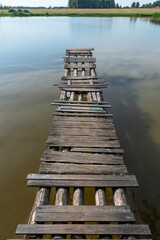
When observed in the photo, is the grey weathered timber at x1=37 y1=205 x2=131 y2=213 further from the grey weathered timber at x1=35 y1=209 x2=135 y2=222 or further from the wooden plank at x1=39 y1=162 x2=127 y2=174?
the wooden plank at x1=39 y1=162 x2=127 y2=174

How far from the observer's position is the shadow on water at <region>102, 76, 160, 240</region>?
17.3ft

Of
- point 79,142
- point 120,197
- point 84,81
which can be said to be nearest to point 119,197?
point 120,197

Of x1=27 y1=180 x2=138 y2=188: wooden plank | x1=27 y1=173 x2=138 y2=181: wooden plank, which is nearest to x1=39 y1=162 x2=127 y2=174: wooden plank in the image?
x1=27 y1=173 x2=138 y2=181: wooden plank

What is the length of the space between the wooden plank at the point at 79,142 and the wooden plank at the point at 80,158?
0.42 metres

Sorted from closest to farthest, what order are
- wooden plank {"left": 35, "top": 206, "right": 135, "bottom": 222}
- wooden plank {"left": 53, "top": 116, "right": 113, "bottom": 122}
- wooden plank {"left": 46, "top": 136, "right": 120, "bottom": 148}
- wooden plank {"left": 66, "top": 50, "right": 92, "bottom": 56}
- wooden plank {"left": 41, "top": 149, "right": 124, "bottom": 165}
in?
wooden plank {"left": 35, "top": 206, "right": 135, "bottom": 222}, wooden plank {"left": 41, "top": 149, "right": 124, "bottom": 165}, wooden plank {"left": 46, "top": 136, "right": 120, "bottom": 148}, wooden plank {"left": 53, "top": 116, "right": 113, "bottom": 122}, wooden plank {"left": 66, "top": 50, "right": 92, "bottom": 56}

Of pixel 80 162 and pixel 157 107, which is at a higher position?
pixel 157 107

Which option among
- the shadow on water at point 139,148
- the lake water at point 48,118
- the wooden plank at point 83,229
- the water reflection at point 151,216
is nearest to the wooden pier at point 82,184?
the wooden plank at point 83,229

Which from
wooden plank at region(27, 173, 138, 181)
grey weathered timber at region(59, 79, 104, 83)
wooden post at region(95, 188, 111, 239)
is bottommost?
wooden post at region(95, 188, 111, 239)

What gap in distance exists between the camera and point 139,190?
229 inches

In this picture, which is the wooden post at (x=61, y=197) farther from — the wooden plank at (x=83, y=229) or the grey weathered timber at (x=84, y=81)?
the grey weathered timber at (x=84, y=81)

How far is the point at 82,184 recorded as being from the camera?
14.2 ft

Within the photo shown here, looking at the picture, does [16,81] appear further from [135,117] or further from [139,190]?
[139,190]

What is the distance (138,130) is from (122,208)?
5.79 metres

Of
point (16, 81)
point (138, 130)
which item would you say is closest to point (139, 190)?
point (138, 130)
